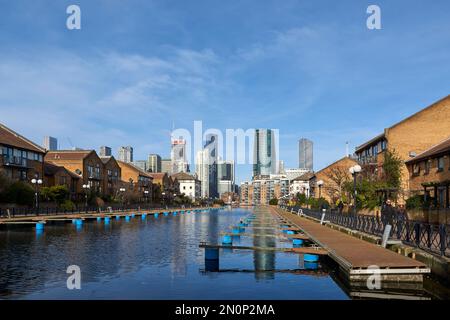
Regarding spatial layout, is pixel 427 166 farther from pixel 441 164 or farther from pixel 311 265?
pixel 311 265

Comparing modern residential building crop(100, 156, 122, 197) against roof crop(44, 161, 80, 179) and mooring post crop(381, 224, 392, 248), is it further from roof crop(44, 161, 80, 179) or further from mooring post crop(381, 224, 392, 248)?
mooring post crop(381, 224, 392, 248)

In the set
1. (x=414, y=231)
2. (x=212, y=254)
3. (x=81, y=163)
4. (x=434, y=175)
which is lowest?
(x=212, y=254)

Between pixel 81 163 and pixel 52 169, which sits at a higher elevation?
pixel 81 163

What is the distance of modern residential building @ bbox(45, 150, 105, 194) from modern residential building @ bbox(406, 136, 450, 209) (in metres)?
63.2

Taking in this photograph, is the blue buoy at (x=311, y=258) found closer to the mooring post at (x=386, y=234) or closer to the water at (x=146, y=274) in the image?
the water at (x=146, y=274)

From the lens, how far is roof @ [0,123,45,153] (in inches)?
2622

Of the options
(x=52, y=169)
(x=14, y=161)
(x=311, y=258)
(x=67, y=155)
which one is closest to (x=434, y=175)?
(x=311, y=258)

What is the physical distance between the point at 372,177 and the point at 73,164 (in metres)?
59.3

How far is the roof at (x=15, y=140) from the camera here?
66588 millimetres

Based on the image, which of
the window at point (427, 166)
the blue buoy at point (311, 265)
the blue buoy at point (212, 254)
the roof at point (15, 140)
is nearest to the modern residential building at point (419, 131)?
the window at point (427, 166)

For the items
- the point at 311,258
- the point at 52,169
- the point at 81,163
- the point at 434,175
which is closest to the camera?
the point at 311,258

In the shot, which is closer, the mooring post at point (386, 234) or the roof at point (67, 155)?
the mooring post at point (386, 234)

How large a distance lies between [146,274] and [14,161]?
53099 millimetres

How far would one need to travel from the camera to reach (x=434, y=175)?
4325 centimetres
